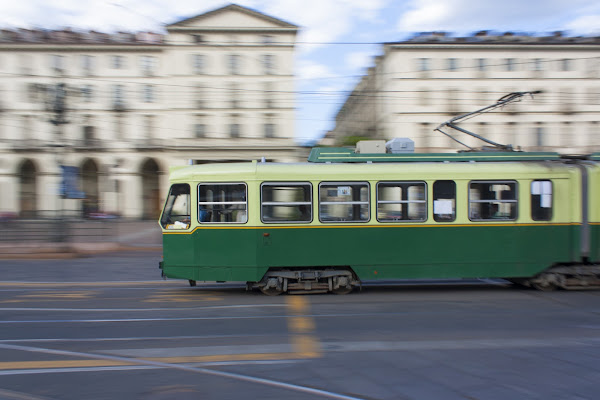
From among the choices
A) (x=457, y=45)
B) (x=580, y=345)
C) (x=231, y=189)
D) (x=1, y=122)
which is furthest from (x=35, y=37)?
(x=580, y=345)

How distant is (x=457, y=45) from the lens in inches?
1606

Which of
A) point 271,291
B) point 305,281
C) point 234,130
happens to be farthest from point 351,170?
point 234,130

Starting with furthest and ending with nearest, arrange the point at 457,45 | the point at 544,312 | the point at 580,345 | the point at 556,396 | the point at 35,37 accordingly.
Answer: the point at 35,37, the point at 457,45, the point at 544,312, the point at 580,345, the point at 556,396

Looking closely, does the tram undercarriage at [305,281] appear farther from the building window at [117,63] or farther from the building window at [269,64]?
the building window at [117,63]

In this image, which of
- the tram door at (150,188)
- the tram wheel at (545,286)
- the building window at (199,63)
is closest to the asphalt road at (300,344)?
the tram wheel at (545,286)

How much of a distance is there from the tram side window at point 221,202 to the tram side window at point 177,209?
268 millimetres

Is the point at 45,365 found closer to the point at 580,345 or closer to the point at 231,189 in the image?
the point at 231,189

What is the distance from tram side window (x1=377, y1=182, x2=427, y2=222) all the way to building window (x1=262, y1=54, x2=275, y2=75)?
3425 centimetres

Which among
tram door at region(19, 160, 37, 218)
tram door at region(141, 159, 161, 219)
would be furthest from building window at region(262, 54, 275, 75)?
tram door at region(19, 160, 37, 218)

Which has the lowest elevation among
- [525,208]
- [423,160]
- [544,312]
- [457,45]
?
[544,312]

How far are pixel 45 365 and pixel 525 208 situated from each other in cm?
865

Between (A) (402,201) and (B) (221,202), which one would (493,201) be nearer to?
(A) (402,201)

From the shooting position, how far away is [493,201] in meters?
9.87

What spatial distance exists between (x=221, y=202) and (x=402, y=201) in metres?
3.51
